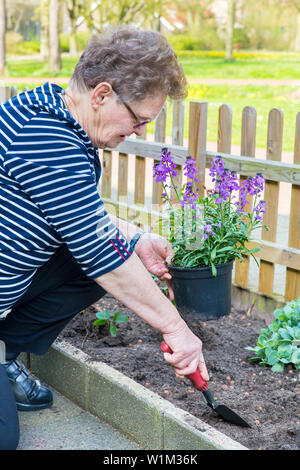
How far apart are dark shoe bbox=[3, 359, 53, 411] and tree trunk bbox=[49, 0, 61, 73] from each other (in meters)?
19.4

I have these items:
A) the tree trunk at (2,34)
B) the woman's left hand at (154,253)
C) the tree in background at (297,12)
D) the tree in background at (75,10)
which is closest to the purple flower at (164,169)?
the woman's left hand at (154,253)

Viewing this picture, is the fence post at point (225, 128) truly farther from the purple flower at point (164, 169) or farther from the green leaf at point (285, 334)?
the green leaf at point (285, 334)

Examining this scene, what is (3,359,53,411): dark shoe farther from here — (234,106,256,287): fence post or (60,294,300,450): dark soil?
(234,106,256,287): fence post

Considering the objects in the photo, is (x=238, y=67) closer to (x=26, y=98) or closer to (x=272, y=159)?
(x=272, y=159)

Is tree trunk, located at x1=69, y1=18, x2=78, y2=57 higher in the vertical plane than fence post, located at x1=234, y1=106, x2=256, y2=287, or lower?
higher

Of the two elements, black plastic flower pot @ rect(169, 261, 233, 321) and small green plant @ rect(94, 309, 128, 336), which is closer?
small green plant @ rect(94, 309, 128, 336)

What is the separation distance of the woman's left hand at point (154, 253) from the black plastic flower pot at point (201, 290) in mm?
704

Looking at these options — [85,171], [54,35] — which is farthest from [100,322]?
[54,35]

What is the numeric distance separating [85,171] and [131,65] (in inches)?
14.2

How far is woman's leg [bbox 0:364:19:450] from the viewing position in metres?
2.13

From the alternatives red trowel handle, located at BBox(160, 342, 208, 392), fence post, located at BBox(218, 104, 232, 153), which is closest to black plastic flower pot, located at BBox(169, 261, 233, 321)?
fence post, located at BBox(218, 104, 232, 153)

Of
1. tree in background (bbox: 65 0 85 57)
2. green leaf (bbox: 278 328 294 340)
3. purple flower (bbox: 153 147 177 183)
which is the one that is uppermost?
tree in background (bbox: 65 0 85 57)

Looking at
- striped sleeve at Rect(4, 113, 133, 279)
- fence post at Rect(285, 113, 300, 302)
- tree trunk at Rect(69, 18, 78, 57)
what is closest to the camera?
striped sleeve at Rect(4, 113, 133, 279)

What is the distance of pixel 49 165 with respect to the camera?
186cm
